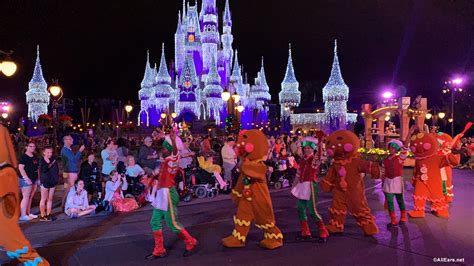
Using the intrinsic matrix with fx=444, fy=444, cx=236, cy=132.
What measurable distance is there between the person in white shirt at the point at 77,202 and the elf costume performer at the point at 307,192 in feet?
16.5

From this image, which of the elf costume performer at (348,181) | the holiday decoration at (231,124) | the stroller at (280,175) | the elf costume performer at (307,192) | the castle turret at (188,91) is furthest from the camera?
the castle turret at (188,91)

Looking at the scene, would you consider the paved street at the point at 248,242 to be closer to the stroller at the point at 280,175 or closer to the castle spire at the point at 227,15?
the stroller at the point at 280,175

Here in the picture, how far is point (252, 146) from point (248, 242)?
1.71m

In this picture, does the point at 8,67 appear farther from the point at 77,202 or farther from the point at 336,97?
the point at 336,97

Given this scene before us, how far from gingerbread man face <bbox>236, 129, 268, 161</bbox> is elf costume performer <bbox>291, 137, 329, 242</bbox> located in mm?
1032

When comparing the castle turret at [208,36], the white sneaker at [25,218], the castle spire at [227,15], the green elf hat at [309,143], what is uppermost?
the castle spire at [227,15]

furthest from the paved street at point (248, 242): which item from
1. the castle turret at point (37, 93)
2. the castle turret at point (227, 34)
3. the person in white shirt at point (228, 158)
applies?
the castle turret at point (227, 34)

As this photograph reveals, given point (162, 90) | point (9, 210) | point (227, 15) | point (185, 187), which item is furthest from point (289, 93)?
point (9, 210)

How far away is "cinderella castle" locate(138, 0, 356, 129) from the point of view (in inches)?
2290

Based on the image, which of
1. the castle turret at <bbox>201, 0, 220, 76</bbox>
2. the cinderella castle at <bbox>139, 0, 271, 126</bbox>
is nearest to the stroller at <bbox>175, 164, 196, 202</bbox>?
the cinderella castle at <bbox>139, 0, 271, 126</bbox>

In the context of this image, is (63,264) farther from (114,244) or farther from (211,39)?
(211,39)

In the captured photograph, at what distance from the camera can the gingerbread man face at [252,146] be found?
279 inches

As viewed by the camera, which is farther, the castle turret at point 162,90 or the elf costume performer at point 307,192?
the castle turret at point 162,90

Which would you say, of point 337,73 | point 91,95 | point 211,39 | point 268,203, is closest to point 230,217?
point 268,203
